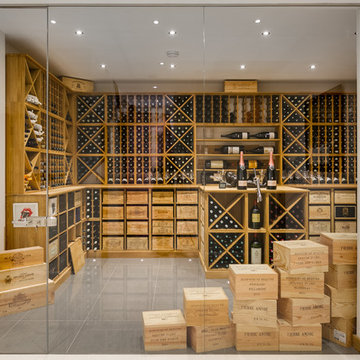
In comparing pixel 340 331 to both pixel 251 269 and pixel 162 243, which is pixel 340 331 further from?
pixel 162 243

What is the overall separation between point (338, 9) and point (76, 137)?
85.2 inches

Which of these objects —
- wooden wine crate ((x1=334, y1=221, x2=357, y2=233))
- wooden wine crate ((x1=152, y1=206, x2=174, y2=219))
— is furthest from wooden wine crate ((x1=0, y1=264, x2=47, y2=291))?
wooden wine crate ((x1=334, y1=221, x2=357, y2=233))

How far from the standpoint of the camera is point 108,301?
2.29m

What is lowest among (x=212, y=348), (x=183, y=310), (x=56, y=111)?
(x=212, y=348)

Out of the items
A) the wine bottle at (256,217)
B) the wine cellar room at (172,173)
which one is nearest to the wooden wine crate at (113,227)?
the wine cellar room at (172,173)

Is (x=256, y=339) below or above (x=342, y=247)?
below

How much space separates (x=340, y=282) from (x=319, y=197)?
66cm

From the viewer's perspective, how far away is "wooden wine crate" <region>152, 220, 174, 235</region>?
2277mm

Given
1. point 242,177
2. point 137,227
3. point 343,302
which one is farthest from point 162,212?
point 343,302

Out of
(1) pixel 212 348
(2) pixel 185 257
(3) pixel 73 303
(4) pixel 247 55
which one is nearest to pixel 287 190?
(2) pixel 185 257

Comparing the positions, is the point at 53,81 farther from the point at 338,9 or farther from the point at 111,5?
the point at 338,9

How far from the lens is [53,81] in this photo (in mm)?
2256

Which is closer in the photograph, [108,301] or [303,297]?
[303,297]

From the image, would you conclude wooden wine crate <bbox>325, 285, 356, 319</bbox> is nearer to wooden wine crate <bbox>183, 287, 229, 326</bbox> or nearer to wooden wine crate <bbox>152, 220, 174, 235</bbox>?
wooden wine crate <bbox>183, 287, 229, 326</bbox>
